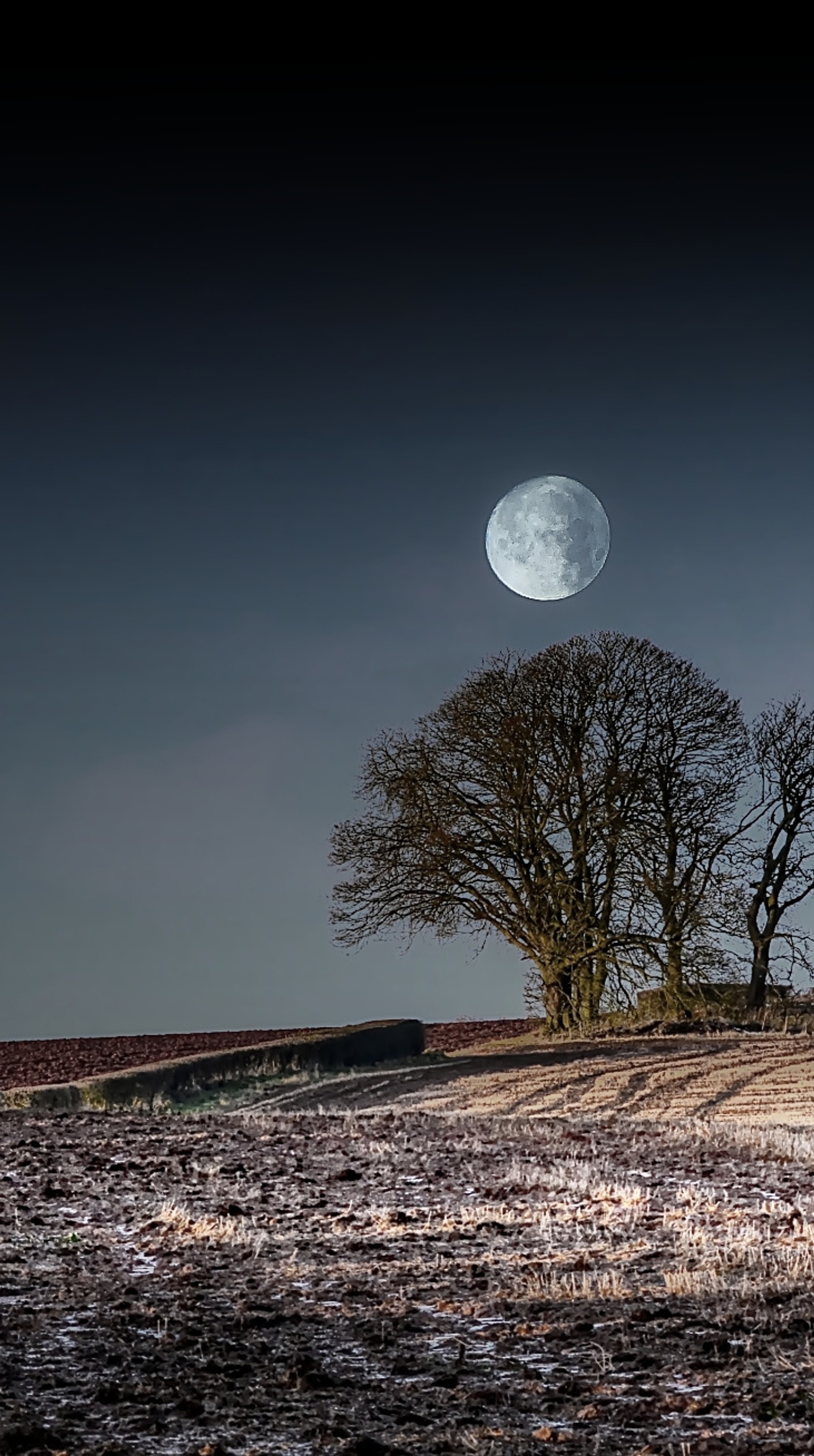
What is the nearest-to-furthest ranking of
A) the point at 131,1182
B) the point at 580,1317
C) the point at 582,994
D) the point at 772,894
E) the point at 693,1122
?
1. the point at 580,1317
2. the point at 131,1182
3. the point at 693,1122
4. the point at 582,994
5. the point at 772,894

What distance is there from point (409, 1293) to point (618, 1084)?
30.2ft

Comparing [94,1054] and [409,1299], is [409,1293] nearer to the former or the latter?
[409,1299]

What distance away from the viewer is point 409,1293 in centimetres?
599

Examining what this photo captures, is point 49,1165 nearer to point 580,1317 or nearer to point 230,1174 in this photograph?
point 230,1174

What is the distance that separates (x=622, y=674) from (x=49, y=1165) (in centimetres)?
1467

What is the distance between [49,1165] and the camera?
33.6 ft

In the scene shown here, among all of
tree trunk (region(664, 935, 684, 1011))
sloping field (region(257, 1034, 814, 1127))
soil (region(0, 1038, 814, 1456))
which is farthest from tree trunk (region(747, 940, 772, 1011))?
soil (region(0, 1038, 814, 1456))

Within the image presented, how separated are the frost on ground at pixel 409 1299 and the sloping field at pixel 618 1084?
2.79 meters

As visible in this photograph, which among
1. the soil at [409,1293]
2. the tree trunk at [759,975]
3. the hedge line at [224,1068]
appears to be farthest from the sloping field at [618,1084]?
the tree trunk at [759,975]

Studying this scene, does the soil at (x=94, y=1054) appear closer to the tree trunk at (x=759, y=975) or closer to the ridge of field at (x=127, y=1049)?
the ridge of field at (x=127, y=1049)

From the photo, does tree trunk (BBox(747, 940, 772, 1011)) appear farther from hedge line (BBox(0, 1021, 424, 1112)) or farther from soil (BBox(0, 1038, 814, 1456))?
soil (BBox(0, 1038, 814, 1456))

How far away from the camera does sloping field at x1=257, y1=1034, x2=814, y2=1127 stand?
1357 cm

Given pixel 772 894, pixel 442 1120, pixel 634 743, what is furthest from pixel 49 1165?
pixel 772 894

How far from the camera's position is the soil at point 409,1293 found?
14.1ft
